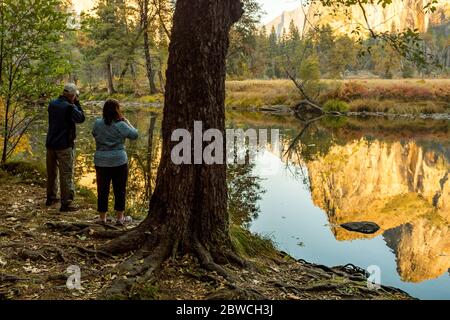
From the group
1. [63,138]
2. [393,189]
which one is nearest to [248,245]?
[63,138]

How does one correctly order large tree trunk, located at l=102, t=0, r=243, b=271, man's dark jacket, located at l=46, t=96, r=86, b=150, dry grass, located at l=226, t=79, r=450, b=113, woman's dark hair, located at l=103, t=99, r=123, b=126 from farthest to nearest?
dry grass, located at l=226, t=79, r=450, b=113 < man's dark jacket, located at l=46, t=96, r=86, b=150 < woman's dark hair, located at l=103, t=99, r=123, b=126 < large tree trunk, located at l=102, t=0, r=243, b=271

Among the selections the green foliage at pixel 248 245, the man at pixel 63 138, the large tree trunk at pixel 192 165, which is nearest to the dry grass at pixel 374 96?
the green foliage at pixel 248 245

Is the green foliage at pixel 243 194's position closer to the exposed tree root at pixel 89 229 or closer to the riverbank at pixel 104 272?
the riverbank at pixel 104 272

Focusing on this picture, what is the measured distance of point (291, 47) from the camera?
3565 inches

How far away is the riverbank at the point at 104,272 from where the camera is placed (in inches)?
197

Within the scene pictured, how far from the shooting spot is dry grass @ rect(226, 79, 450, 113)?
141ft

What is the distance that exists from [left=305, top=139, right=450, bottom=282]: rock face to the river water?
0.03 metres

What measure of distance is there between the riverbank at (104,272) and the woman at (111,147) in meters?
0.63

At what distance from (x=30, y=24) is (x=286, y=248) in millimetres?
7565

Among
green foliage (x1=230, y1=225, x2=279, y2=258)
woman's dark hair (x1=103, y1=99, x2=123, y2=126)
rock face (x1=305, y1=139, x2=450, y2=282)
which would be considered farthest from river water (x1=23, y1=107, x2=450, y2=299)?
woman's dark hair (x1=103, y1=99, x2=123, y2=126)

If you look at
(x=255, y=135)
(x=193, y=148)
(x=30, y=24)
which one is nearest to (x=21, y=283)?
(x=193, y=148)

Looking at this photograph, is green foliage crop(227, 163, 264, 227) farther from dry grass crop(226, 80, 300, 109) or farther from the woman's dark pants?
dry grass crop(226, 80, 300, 109)
